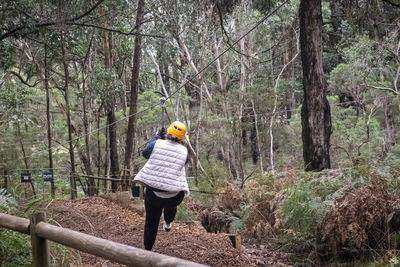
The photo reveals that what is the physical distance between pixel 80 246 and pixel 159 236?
3871mm

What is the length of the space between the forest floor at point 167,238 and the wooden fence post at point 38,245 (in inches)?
50.4

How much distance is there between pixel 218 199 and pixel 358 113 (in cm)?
1998

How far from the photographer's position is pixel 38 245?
3.39 metres

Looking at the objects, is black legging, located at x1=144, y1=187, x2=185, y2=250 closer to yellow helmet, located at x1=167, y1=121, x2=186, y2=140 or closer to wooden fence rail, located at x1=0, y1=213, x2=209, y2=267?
yellow helmet, located at x1=167, y1=121, x2=186, y2=140

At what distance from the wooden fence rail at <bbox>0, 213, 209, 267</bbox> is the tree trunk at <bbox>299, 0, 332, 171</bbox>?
7.20m

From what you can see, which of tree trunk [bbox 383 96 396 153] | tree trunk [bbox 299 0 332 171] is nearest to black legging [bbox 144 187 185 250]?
tree trunk [bbox 299 0 332 171]

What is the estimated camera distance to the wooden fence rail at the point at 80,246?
228 centimetres

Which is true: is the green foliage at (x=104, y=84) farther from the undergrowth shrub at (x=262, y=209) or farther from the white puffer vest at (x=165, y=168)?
the white puffer vest at (x=165, y=168)

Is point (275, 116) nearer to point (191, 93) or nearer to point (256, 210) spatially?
point (191, 93)

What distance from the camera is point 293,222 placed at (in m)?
6.18

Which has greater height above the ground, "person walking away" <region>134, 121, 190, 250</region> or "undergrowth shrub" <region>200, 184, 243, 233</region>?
"person walking away" <region>134, 121, 190, 250</region>

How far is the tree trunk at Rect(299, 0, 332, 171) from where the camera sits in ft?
31.6

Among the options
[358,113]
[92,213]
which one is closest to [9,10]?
[92,213]

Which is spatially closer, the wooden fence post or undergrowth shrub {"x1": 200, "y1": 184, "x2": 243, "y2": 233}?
the wooden fence post
